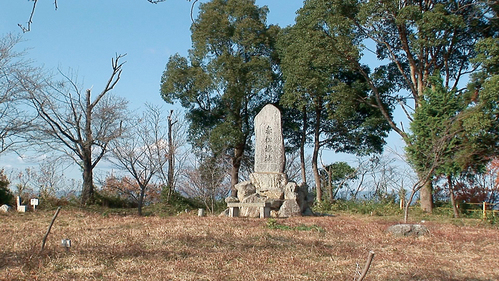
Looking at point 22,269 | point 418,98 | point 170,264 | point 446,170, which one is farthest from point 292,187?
point 22,269

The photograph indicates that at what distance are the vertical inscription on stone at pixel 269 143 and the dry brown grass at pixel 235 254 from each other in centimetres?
541

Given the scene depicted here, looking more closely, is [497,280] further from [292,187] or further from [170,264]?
[292,187]

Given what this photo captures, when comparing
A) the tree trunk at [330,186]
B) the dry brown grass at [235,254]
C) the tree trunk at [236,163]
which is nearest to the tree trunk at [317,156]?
the tree trunk at [330,186]

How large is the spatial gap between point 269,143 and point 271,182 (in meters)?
1.36

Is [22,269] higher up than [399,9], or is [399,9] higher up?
[399,9]

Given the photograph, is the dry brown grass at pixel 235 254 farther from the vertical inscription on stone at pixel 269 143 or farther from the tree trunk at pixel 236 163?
the tree trunk at pixel 236 163

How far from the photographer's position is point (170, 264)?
17.5 ft

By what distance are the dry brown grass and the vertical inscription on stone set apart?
541cm

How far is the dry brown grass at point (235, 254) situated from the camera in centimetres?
497

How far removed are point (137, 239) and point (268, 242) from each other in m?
1.96

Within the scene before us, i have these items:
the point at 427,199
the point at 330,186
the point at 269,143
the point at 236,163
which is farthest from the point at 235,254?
the point at 330,186

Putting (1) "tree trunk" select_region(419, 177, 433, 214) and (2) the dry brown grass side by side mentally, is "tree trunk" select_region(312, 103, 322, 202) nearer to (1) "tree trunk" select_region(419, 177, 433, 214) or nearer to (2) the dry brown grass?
(1) "tree trunk" select_region(419, 177, 433, 214)

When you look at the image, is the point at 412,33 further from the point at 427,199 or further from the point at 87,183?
the point at 87,183

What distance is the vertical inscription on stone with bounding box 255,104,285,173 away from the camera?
14219 millimetres
